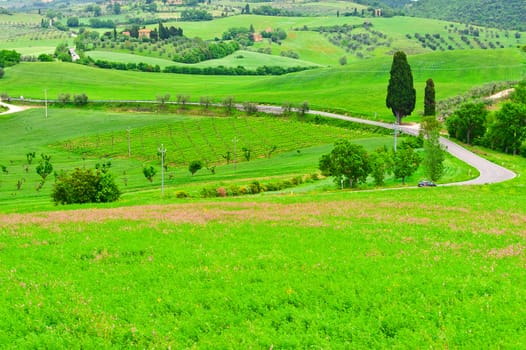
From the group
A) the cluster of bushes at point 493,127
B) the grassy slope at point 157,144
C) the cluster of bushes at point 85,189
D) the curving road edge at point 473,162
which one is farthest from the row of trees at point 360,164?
the cluster of bushes at point 493,127

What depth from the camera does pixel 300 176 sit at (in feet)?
301

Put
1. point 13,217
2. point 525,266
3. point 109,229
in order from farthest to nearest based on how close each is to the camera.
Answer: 1. point 13,217
2. point 109,229
3. point 525,266

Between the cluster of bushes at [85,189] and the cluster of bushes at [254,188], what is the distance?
11.2m

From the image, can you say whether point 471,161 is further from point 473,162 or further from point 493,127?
point 493,127

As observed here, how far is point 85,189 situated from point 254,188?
27.8 metres

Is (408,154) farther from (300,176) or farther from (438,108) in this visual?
(438,108)

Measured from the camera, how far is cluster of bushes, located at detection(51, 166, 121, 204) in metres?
59.3

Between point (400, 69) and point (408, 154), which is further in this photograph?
point (400, 69)

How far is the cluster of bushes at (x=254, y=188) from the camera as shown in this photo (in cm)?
7200

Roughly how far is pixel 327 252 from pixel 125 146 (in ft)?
420

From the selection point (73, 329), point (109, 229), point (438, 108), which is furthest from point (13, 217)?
point (438, 108)

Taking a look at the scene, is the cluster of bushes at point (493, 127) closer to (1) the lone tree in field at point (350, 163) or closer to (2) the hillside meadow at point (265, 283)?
(1) the lone tree in field at point (350, 163)

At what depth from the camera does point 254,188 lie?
79.1 m

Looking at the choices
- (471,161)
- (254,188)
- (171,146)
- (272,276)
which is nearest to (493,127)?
(471,161)
